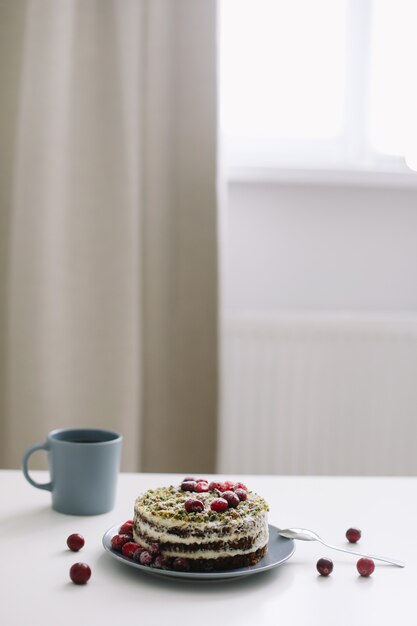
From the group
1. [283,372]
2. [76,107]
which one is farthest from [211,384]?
[76,107]

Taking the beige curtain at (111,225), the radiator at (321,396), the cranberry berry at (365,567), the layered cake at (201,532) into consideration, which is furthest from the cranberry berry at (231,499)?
the radiator at (321,396)

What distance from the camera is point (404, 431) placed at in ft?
6.72

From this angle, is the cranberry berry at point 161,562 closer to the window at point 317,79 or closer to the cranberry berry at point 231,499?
the cranberry berry at point 231,499

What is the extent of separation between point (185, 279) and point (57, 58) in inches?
23.4

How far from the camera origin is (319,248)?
83.8 inches

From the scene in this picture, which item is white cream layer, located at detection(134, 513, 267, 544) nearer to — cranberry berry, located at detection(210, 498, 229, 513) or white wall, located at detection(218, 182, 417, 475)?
cranberry berry, located at detection(210, 498, 229, 513)

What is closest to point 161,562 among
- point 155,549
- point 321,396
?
point 155,549

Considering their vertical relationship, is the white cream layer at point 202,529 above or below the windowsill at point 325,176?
below

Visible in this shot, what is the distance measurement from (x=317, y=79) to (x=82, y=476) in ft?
5.41

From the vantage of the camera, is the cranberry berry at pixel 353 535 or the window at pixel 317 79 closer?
the cranberry berry at pixel 353 535

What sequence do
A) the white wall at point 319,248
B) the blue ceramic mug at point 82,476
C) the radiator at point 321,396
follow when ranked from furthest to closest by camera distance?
the white wall at point 319,248, the radiator at point 321,396, the blue ceramic mug at point 82,476

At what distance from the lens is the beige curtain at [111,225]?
72.7 inches

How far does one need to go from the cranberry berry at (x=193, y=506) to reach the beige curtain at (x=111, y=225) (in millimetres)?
1199

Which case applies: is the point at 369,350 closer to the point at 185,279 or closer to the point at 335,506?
the point at 185,279
